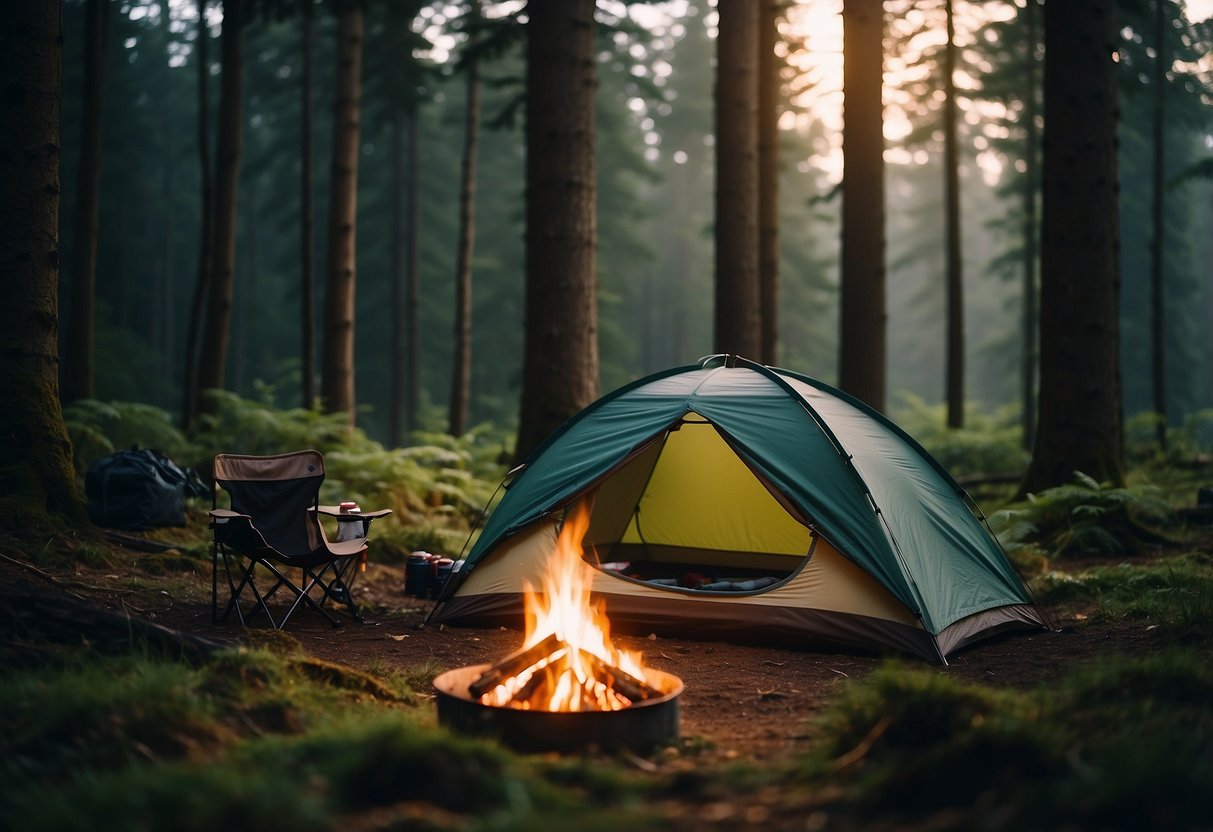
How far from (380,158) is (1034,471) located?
22211 millimetres

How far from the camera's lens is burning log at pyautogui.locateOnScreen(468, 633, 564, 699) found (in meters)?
3.71

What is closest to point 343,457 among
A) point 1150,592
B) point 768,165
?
point 768,165

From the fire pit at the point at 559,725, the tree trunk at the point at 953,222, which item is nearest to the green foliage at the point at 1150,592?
the fire pit at the point at 559,725

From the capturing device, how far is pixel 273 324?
31984 millimetres

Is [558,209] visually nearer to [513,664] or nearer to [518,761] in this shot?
[513,664]

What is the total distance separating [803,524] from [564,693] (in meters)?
3.04

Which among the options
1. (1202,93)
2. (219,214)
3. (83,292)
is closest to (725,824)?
(219,214)

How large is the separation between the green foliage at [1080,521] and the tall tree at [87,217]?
1074 cm

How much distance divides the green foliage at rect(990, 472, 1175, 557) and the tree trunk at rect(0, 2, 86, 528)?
659cm

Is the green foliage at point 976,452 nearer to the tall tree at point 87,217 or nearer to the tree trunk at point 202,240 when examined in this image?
the tree trunk at point 202,240

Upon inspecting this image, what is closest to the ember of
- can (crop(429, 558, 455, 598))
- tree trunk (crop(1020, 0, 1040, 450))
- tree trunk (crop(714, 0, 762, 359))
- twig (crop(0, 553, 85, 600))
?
twig (crop(0, 553, 85, 600))

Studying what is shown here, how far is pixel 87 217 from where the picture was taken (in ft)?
42.5

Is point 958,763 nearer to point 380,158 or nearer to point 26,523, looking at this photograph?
point 26,523

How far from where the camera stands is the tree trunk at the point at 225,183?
12664 millimetres
